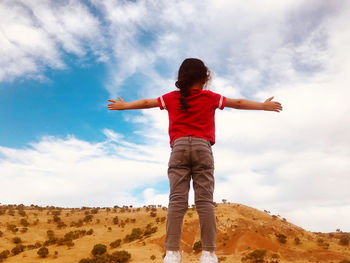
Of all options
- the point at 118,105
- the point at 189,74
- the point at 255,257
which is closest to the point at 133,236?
the point at 255,257

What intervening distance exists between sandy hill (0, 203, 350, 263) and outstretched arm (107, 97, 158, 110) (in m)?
18.1

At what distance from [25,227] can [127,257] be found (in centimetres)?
1863

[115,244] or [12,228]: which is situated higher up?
[12,228]

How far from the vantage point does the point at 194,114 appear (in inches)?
159

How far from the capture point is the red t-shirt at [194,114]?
157 inches

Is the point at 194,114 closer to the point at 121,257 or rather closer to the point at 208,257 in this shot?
the point at 208,257

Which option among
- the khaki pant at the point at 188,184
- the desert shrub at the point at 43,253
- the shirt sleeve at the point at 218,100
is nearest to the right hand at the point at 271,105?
the shirt sleeve at the point at 218,100

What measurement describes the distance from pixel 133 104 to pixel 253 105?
72.6 inches

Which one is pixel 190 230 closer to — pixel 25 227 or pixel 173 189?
pixel 25 227

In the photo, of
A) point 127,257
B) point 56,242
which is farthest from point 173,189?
point 56,242

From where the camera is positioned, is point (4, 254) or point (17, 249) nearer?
point (4, 254)

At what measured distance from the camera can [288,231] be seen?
28.5 meters

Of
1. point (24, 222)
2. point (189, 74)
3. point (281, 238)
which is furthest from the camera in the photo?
point (24, 222)

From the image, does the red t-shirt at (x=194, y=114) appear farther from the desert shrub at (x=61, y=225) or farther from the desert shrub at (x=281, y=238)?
the desert shrub at (x=61, y=225)
